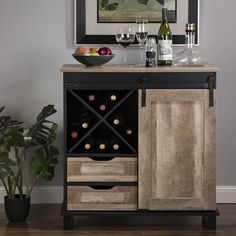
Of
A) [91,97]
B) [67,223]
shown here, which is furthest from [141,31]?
[67,223]

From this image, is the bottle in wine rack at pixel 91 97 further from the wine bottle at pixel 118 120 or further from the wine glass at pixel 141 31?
the wine glass at pixel 141 31

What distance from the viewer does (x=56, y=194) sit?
509 cm

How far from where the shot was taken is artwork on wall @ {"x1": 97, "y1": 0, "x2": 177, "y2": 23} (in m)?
4.90

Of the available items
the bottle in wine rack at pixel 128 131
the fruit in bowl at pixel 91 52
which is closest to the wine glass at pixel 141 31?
the fruit in bowl at pixel 91 52

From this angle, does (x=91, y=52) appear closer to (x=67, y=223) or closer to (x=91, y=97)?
(x=91, y=97)

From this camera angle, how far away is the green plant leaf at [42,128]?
4578 mm

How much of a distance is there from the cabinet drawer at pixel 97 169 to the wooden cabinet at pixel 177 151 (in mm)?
108

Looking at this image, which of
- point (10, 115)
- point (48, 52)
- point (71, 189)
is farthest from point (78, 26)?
point (71, 189)

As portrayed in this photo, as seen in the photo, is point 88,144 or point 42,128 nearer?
point 88,144

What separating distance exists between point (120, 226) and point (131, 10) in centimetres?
143

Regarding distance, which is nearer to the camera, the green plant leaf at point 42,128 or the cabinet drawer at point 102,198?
the cabinet drawer at point 102,198

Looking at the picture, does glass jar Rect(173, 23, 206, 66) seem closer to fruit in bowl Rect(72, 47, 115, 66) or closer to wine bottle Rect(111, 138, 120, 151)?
fruit in bowl Rect(72, 47, 115, 66)

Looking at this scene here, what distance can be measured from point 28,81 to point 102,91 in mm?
640

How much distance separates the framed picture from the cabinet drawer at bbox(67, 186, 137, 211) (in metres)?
1.07
